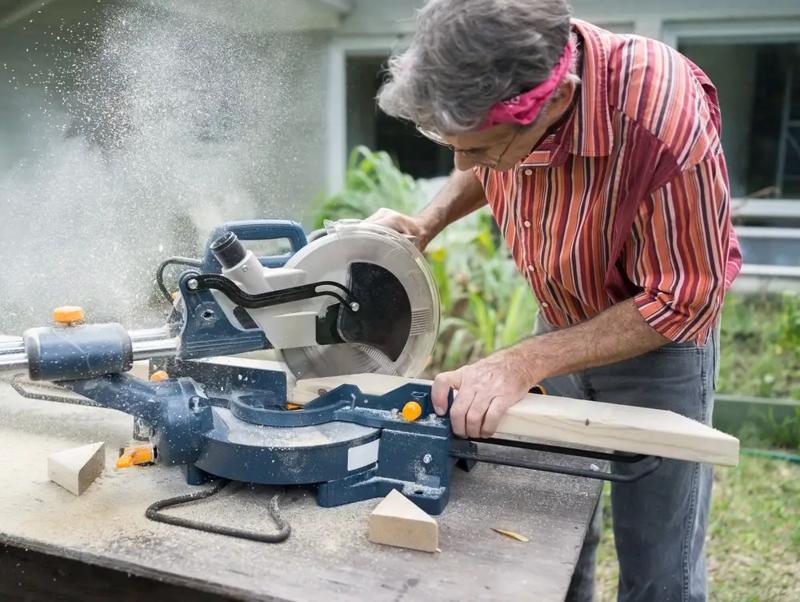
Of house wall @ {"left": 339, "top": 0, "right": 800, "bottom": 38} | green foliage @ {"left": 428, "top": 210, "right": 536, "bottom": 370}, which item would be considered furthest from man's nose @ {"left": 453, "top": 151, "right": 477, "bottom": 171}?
house wall @ {"left": 339, "top": 0, "right": 800, "bottom": 38}

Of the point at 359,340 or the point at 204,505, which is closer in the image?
the point at 204,505

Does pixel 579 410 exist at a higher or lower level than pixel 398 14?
lower

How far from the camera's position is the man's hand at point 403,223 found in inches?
71.4

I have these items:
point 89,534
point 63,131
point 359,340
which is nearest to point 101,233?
point 63,131

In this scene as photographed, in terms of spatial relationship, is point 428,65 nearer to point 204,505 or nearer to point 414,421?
point 414,421

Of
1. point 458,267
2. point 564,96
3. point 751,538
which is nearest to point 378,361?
point 564,96

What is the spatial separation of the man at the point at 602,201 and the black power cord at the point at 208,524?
35cm

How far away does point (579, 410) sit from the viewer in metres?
1.43

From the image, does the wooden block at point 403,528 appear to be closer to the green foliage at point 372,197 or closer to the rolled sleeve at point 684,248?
the rolled sleeve at point 684,248

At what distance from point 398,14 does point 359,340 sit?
3.39m

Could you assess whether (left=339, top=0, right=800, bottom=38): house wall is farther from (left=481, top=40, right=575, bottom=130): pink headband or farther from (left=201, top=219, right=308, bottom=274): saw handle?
(left=481, top=40, right=575, bottom=130): pink headband

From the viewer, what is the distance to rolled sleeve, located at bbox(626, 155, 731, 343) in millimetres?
1384

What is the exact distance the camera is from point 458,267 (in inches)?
164

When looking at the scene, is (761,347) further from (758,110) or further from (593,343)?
(593,343)
